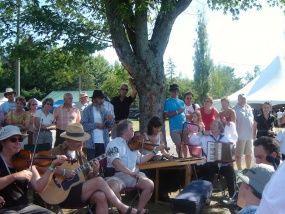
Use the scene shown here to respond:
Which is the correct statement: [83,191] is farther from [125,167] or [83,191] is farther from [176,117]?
[176,117]

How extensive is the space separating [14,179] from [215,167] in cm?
389

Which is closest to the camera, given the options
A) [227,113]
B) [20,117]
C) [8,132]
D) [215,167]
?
[8,132]

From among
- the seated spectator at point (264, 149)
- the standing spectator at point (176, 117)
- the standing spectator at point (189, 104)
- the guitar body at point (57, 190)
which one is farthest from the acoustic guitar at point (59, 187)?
the standing spectator at point (189, 104)

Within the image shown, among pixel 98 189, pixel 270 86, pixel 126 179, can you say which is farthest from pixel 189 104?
pixel 270 86

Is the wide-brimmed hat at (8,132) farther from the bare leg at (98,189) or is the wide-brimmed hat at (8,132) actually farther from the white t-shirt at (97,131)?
the white t-shirt at (97,131)

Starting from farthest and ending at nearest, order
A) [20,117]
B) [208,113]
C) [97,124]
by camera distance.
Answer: [208,113], [20,117], [97,124]

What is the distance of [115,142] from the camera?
526 cm

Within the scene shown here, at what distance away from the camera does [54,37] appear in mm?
7316

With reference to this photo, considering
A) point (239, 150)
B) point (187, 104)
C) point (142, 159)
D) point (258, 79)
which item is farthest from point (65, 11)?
point (258, 79)

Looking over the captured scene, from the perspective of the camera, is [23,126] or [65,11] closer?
[23,126]

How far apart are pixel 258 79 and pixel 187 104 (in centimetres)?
1297

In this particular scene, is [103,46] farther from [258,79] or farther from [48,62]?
[258,79]

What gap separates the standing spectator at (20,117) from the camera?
23.9 ft

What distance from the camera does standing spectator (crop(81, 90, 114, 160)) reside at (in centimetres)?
672
